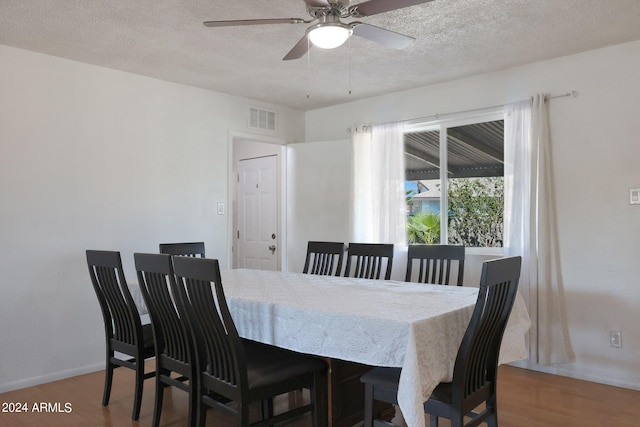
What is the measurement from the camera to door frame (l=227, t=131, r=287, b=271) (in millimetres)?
4750

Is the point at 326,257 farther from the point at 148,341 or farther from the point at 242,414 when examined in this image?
the point at 242,414

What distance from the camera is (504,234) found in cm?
381

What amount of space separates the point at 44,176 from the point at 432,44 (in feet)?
9.67

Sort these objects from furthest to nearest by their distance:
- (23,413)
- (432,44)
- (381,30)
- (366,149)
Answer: (366,149) → (432,44) → (23,413) → (381,30)

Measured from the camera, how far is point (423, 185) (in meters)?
4.50

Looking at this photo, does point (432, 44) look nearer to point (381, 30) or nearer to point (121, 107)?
point (381, 30)

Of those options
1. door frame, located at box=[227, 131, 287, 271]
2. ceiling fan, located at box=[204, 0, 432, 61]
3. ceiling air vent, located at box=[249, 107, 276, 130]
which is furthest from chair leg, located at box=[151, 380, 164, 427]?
ceiling air vent, located at box=[249, 107, 276, 130]

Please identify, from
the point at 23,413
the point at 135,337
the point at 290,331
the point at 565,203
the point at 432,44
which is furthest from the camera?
the point at 565,203

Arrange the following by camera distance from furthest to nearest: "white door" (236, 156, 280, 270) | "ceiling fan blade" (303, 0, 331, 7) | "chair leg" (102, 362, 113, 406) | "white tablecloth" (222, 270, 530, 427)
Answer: "white door" (236, 156, 280, 270)
"chair leg" (102, 362, 113, 406)
"ceiling fan blade" (303, 0, 331, 7)
"white tablecloth" (222, 270, 530, 427)

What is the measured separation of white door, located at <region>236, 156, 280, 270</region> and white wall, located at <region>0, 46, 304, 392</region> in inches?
45.2

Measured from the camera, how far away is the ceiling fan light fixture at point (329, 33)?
Result: 2.21m

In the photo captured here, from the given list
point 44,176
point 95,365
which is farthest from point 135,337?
point 44,176

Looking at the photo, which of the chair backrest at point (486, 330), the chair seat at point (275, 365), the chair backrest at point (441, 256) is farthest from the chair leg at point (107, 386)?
the chair backrest at point (486, 330)

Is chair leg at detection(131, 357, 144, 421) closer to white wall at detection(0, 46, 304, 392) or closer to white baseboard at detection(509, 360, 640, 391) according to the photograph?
white wall at detection(0, 46, 304, 392)
